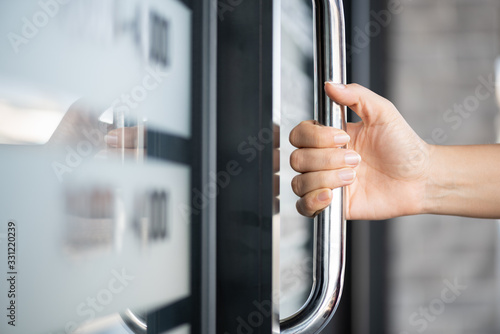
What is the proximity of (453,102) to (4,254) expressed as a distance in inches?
57.7

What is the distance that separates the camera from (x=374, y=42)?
4.65ft

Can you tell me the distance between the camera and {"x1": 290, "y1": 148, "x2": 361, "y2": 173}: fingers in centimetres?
42

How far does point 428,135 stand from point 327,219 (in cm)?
124

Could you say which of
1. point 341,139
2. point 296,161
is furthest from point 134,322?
point 296,161

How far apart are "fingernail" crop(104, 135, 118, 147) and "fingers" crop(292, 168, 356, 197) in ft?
0.52

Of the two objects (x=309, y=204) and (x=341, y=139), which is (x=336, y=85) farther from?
(x=309, y=204)

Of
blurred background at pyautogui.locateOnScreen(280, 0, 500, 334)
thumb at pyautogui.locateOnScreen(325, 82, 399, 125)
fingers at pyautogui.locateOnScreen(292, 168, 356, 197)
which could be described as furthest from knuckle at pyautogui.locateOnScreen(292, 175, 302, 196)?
blurred background at pyautogui.locateOnScreen(280, 0, 500, 334)

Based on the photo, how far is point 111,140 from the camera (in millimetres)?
258

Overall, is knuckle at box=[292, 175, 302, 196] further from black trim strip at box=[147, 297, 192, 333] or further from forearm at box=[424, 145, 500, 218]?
forearm at box=[424, 145, 500, 218]

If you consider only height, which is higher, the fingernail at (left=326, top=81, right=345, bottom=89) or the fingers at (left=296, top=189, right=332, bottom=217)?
the fingernail at (left=326, top=81, right=345, bottom=89)

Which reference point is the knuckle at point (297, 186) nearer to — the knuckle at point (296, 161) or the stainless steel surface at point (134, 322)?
the knuckle at point (296, 161)

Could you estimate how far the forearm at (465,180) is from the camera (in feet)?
2.35

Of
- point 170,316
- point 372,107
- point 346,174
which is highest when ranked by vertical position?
point 372,107

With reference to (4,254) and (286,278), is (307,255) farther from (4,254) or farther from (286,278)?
(4,254)
